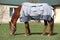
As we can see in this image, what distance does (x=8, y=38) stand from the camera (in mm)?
14555

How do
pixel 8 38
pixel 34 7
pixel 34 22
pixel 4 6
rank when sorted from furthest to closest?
pixel 4 6
pixel 34 22
pixel 34 7
pixel 8 38

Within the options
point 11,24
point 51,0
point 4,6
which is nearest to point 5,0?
point 4,6

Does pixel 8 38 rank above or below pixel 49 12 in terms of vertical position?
below

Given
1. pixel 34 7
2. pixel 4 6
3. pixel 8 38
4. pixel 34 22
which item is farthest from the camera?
pixel 4 6

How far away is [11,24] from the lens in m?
15.4

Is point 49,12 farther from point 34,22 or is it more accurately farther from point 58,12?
point 58,12

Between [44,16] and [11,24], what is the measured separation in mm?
1680

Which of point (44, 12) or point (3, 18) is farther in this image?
point (3, 18)

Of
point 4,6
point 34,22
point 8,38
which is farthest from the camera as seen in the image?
point 4,6

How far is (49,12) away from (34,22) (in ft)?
45.7

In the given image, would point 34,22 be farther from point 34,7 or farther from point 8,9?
point 34,7

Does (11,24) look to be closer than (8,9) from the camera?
Yes

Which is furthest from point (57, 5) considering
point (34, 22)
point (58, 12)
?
point (34, 22)

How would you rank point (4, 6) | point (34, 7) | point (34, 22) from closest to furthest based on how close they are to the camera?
point (34, 7) → point (34, 22) → point (4, 6)
